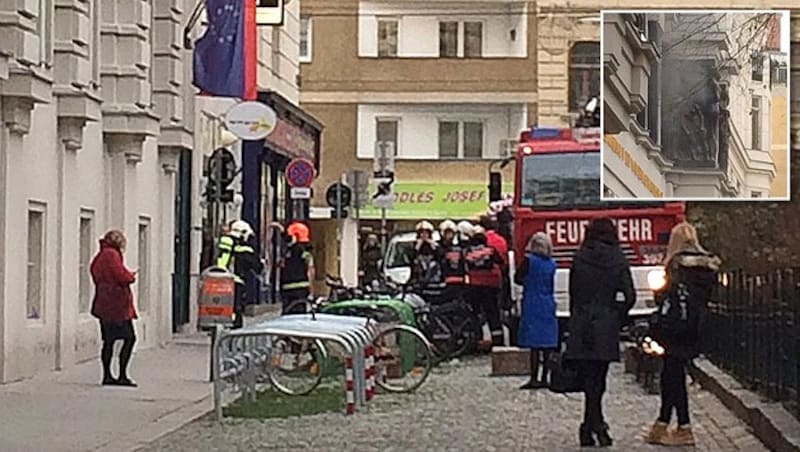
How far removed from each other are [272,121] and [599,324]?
13.6 metres

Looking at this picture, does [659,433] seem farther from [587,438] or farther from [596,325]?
[596,325]

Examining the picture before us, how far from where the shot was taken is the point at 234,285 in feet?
A: 78.9

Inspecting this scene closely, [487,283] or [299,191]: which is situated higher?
[299,191]

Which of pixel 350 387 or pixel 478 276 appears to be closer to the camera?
pixel 350 387

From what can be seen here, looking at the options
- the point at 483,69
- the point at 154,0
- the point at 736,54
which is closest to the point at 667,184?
the point at 736,54

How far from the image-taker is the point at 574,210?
28203 mm

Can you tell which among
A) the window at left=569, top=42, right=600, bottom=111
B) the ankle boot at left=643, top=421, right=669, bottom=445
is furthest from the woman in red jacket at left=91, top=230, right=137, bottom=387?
the window at left=569, top=42, right=600, bottom=111

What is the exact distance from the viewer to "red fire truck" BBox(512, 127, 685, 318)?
27.7 meters

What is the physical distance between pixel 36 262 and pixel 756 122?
341 inches

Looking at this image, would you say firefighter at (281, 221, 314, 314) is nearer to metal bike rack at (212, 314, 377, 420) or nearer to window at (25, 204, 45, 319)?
window at (25, 204, 45, 319)

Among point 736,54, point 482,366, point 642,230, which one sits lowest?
point 482,366

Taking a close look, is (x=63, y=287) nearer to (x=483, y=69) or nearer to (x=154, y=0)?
(x=154, y=0)

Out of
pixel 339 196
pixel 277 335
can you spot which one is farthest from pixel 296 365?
pixel 339 196

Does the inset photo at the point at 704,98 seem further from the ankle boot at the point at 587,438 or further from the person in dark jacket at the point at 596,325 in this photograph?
the ankle boot at the point at 587,438
